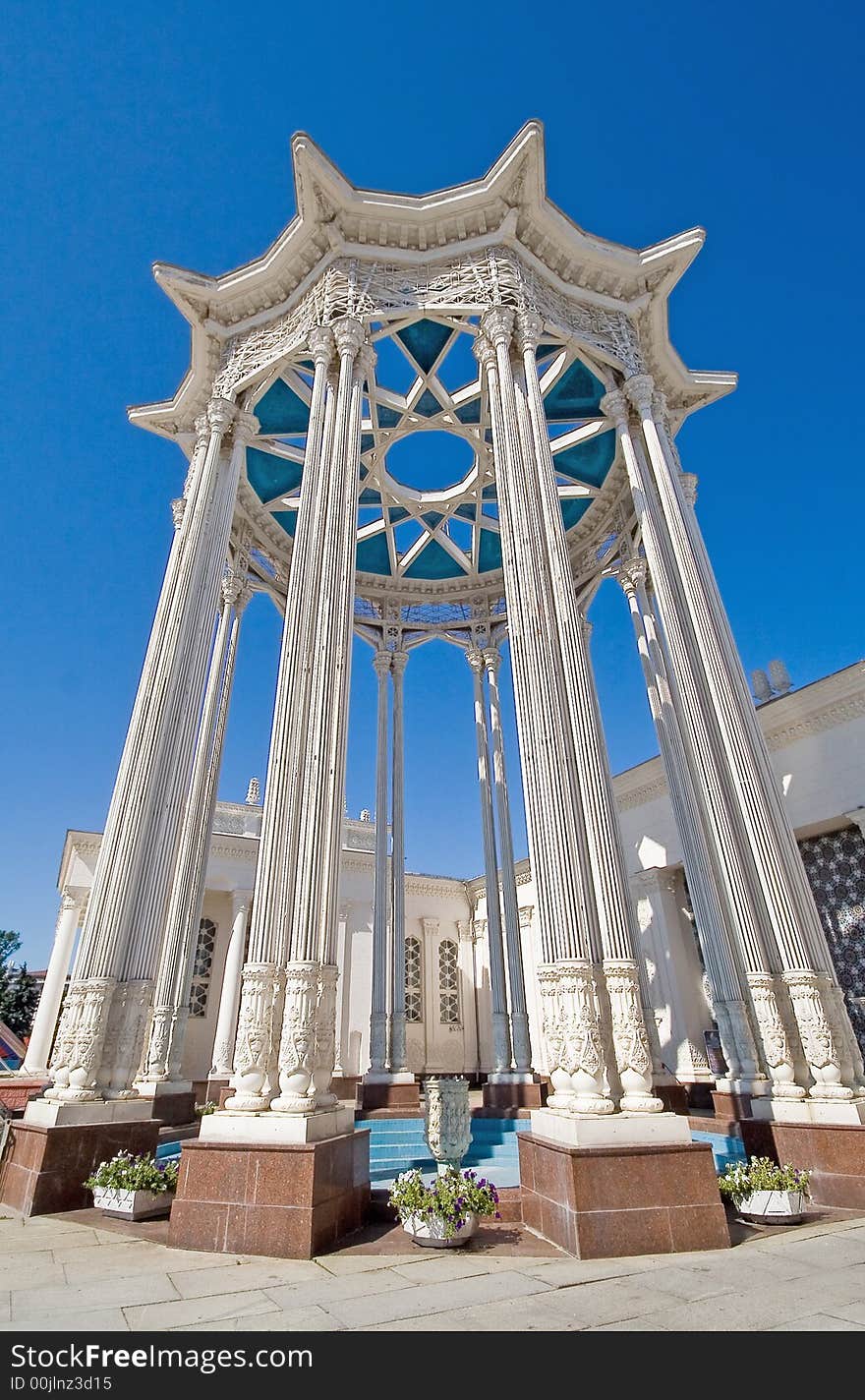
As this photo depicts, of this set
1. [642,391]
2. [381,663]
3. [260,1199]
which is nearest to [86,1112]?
[260,1199]

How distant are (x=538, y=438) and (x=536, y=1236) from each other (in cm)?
963

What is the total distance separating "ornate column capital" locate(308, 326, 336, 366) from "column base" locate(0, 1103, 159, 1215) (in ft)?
36.5

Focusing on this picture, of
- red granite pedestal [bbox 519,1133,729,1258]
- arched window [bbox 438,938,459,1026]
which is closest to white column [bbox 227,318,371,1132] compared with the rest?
red granite pedestal [bbox 519,1133,729,1258]

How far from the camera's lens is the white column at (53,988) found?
19688mm

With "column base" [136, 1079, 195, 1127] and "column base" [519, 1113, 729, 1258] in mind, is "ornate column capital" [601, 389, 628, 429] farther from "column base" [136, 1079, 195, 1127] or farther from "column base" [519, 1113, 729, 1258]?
"column base" [136, 1079, 195, 1127]

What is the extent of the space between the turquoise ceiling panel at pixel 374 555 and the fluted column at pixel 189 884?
18.2 ft

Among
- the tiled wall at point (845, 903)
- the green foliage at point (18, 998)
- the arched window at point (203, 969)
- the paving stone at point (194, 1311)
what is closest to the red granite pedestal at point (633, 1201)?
the paving stone at point (194, 1311)

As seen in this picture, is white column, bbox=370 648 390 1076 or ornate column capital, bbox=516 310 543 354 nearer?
ornate column capital, bbox=516 310 543 354

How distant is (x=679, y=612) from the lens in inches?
447

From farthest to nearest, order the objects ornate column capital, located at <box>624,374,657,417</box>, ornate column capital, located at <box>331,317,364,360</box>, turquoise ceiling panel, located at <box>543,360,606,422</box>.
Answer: turquoise ceiling panel, located at <box>543,360,606,422</box>, ornate column capital, located at <box>624,374,657,417</box>, ornate column capital, located at <box>331,317,364,360</box>

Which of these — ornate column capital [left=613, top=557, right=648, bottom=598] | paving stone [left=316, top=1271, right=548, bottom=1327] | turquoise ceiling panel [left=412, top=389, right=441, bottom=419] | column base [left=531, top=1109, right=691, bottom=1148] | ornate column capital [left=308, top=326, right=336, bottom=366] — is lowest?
paving stone [left=316, top=1271, right=548, bottom=1327]

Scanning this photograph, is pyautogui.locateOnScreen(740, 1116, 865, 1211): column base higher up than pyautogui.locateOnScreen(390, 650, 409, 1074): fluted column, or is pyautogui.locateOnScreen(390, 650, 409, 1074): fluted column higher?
pyautogui.locateOnScreen(390, 650, 409, 1074): fluted column

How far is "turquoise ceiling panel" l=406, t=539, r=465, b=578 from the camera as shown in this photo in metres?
20.2
